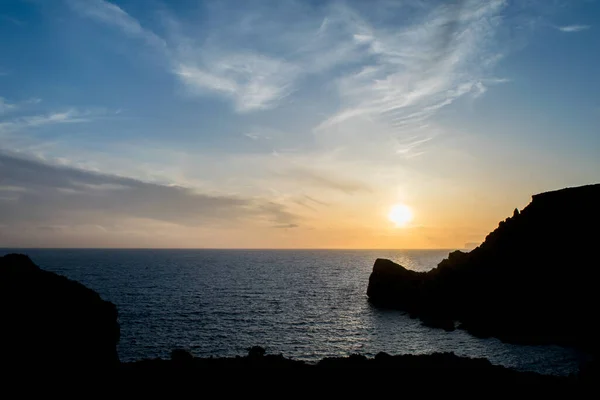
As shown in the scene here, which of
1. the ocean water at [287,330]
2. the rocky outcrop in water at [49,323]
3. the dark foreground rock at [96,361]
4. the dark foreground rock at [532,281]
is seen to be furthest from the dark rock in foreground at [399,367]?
the dark foreground rock at [532,281]

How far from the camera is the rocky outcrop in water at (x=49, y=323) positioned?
3048 cm

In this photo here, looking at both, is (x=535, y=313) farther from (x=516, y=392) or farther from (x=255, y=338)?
(x=255, y=338)

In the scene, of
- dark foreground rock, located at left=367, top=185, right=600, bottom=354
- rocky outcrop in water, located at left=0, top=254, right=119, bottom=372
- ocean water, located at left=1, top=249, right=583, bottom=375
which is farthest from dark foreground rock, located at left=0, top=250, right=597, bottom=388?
dark foreground rock, located at left=367, top=185, right=600, bottom=354

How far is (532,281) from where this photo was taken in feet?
257

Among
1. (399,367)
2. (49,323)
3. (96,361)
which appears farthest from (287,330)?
(49,323)

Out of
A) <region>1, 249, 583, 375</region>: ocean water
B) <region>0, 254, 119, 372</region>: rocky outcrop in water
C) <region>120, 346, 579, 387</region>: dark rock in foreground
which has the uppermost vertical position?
<region>0, 254, 119, 372</region>: rocky outcrop in water

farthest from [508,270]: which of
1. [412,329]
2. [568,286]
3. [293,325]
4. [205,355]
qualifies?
[205,355]

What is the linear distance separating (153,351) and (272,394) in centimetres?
3282

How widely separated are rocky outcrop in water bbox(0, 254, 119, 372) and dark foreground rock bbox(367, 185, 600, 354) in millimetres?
63991

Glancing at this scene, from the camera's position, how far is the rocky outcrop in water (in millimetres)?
30484

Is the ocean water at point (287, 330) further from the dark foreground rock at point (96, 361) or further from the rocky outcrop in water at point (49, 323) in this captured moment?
the rocky outcrop in water at point (49, 323)

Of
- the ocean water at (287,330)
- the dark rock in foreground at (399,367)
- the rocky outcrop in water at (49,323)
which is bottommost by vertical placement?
the ocean water at (287,330)

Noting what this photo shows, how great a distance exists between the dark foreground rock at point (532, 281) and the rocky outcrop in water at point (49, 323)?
210ft

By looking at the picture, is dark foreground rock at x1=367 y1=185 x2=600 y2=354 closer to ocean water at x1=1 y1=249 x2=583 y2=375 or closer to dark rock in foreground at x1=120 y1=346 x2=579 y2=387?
ocean water at x1=1 y1=249 x2=583 y2=375
